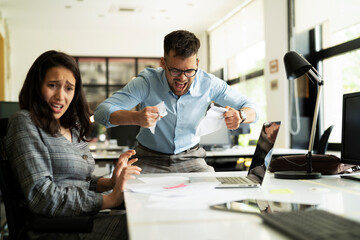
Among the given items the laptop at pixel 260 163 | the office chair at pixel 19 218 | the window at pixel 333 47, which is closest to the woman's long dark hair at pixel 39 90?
the office chair at pixel 19 218

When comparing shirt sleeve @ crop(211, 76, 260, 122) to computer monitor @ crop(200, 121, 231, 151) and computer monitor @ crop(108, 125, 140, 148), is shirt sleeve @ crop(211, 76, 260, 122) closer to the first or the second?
computer monitor @ crop(200, 121, 231, 151)

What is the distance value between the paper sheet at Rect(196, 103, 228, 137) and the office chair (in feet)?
3.13

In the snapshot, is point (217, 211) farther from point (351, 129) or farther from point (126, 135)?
point (126, 135)

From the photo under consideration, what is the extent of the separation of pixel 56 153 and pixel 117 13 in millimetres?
7071

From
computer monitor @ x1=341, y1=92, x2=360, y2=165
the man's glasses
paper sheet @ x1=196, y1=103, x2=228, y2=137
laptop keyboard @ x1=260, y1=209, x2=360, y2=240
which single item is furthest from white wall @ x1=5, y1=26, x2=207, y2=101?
laptop keyboard @ x1=260, y1=209, x2=360, y2=240

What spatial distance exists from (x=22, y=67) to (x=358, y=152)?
915cm

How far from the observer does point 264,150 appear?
1.57 meters

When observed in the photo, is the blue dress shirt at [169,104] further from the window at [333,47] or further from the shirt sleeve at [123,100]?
the window at [333,47]

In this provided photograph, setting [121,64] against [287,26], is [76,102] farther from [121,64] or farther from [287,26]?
[121,64]

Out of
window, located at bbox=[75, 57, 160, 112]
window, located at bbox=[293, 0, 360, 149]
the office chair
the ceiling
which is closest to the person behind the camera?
the office chair

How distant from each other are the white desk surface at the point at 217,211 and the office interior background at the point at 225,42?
3507mm

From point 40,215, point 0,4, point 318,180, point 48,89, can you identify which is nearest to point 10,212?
point 40,215

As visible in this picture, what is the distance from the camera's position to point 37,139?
131 cm

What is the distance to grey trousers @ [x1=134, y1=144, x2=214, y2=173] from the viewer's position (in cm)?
215
